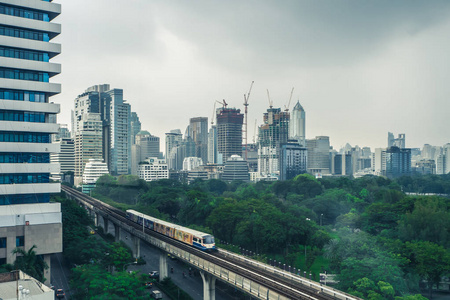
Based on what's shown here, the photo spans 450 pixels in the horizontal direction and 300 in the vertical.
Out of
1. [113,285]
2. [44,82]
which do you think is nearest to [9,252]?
[113,285]

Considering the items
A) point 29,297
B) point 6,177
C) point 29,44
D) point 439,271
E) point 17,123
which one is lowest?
point 439,271

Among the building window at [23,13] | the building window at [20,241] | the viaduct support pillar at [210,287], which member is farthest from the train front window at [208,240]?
the building window at [23,13]

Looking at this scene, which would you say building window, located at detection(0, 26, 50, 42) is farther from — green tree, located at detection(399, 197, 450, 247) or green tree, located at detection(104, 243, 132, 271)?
green tree, located at detection(399, 197, 450, 247)

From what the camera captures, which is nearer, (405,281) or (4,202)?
(405,281)

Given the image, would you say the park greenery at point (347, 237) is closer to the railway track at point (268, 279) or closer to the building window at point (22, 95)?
the railway track at point (268, 279)

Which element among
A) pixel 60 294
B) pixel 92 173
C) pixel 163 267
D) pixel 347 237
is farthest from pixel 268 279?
pixel 92 173

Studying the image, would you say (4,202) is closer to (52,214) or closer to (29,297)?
(52,214)
